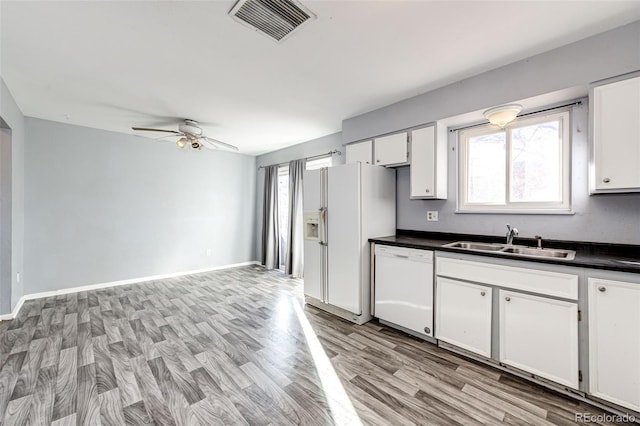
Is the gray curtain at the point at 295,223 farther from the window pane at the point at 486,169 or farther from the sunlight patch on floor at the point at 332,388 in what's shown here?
the window pane at the point at 486,169

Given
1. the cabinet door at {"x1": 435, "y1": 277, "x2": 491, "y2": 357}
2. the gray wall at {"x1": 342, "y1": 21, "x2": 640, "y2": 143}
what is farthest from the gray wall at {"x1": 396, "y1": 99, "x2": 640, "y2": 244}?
the cabinet door at {"x1": 435, "y1": 277, "x2": 491, "y2": 357}

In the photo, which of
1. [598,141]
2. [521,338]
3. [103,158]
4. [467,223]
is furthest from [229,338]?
Answer: [103,158]

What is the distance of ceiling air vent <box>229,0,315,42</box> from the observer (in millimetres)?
1648

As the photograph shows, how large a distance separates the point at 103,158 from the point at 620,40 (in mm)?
6296

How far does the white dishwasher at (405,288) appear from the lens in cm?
253

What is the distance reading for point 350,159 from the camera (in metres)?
3.64

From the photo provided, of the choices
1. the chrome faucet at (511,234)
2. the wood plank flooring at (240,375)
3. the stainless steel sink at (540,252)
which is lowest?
the wood plank flooring at (240,375)

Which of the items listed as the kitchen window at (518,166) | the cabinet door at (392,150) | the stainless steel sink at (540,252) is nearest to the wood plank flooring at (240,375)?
the stainless steel sink at (540,252)

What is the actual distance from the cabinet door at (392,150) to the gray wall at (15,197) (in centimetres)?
409

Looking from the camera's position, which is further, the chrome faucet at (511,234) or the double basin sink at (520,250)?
the chrome faucet at (511,234)

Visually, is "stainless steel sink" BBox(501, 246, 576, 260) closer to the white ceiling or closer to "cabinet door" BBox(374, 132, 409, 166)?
"cabinet door" BBox(374, 132, 409, 166)

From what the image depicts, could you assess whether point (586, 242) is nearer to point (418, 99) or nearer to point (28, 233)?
point (418, 99)

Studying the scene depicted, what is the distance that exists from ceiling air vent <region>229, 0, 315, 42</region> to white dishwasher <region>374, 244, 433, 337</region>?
2.21m

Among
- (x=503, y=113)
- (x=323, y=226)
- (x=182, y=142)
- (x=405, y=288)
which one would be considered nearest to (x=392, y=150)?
(x=503, y=113)
